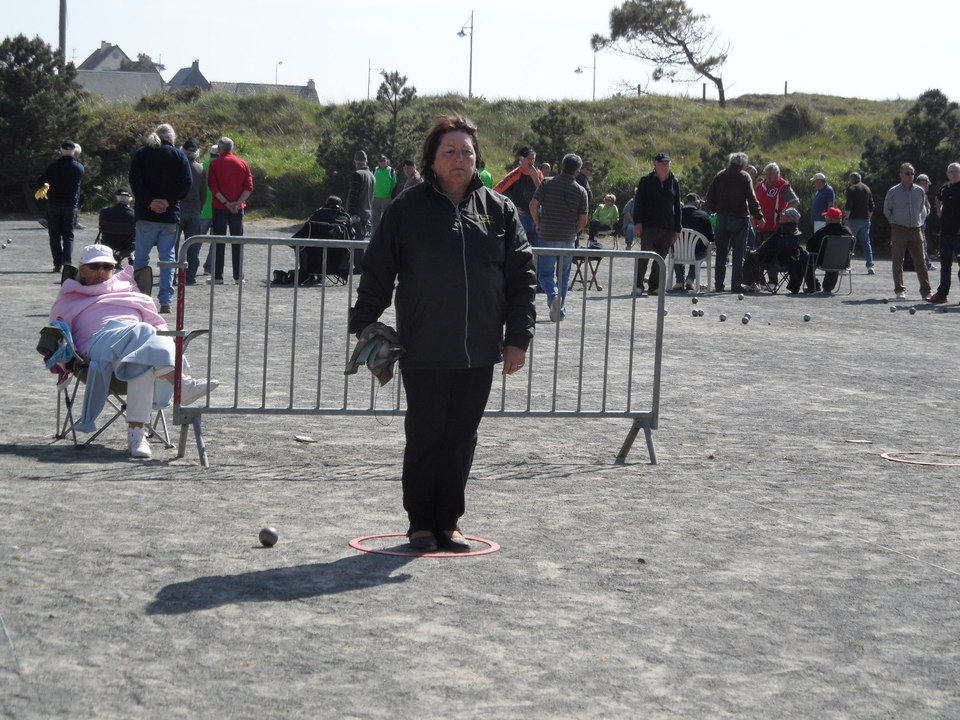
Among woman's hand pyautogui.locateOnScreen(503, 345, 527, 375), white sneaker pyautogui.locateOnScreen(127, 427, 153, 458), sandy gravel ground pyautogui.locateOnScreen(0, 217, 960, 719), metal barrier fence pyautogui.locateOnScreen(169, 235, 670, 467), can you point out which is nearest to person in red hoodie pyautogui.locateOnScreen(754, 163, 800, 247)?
metal barrier fence pyautogui.locateOnScreen(169, 235, 670, 467)

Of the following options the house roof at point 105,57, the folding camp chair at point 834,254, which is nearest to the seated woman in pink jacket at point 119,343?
the folding camp chair at point 834,254

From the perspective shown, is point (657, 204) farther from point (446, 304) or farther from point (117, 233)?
point (446, 304)

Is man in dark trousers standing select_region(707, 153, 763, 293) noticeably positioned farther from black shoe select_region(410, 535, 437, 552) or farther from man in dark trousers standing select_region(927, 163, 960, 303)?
black shoe select_region(410, 535, 437, 552)

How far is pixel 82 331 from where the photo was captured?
27.7ft

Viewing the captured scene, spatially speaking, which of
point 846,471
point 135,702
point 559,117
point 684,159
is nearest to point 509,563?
point 135,702

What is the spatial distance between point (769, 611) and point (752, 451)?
12.4 feet

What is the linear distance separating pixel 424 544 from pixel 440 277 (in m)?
1.13

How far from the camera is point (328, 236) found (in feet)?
67.4

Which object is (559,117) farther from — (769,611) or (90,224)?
(769,611)

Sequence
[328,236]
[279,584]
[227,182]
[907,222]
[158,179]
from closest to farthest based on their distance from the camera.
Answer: [279,584] < [158,179] < [227,182] < [328,236] < [907,222]

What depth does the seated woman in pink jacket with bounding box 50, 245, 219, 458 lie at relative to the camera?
8.23m

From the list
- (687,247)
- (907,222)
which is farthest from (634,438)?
(907,222)

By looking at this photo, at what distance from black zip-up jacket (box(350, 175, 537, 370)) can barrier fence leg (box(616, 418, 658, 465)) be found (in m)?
2.52

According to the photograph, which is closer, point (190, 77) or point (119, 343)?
point (119, 343)
